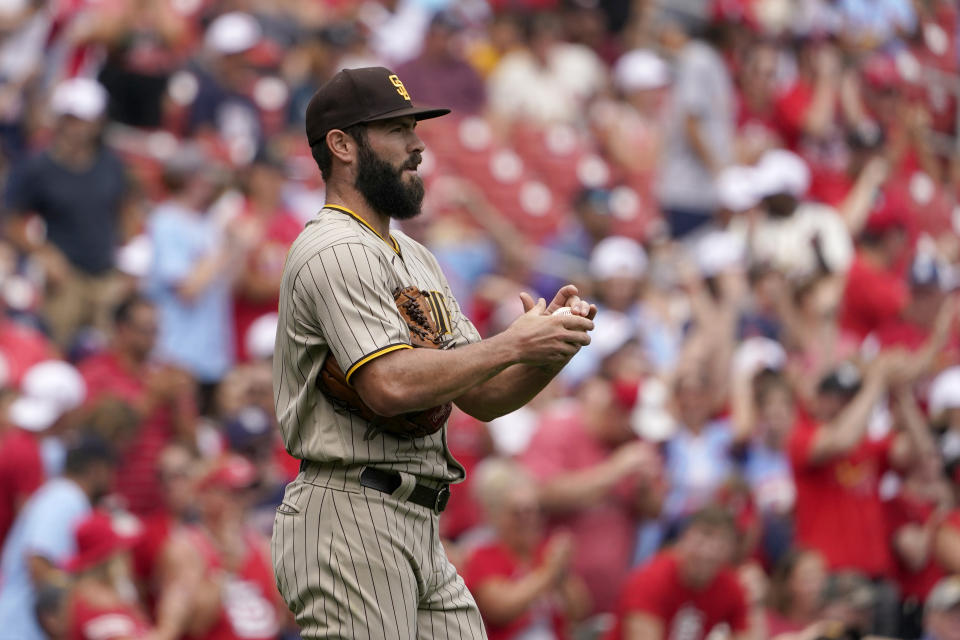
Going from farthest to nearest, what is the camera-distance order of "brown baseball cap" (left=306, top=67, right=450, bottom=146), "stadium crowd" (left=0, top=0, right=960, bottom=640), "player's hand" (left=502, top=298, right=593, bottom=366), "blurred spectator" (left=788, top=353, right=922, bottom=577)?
1. "blurred spectator" (left=788, top=353, right=922, bottom=577)
2. "stadium crowd" (left=0, top=0, right=960, bottom=640)
3. "brown baseball cap" (left=306, top=67, right=450, bottom=146)
4. "player's hand" (left=502, top=298, right=593, bottom=366)

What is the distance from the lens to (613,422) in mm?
8000

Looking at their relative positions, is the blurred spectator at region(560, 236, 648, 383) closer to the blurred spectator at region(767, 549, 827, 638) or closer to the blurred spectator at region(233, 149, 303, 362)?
the blurred spectator at region(233, 149, 303, 362)

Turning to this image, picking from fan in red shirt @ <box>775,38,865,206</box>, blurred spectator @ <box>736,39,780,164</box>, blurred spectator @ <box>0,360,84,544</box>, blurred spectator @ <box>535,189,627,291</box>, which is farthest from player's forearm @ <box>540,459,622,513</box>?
blurred spectator @ <box>736,39,780,164</box>

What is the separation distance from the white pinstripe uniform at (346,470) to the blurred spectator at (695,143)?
8.03 meters

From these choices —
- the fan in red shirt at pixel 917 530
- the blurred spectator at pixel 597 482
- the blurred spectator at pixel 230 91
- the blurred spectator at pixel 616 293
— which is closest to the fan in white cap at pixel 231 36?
the blurred spectator at pixel 230 91

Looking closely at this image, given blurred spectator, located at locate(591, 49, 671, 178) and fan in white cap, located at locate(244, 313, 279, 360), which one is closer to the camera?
fan in white cap, located at locate(244, 313, 279, 360)

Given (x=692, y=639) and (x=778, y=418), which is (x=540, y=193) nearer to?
(x=778, y=418)

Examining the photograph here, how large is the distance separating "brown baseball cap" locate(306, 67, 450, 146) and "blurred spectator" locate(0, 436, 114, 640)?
3103 millimetres

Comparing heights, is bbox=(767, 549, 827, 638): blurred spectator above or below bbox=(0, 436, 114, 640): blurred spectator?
below

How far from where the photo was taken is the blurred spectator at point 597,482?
759 cm

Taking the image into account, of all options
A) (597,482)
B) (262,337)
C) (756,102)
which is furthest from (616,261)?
(756,102)

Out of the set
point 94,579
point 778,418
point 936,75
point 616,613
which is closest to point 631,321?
point 778,418

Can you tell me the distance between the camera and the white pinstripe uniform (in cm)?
385

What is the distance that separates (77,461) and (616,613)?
2.61m
